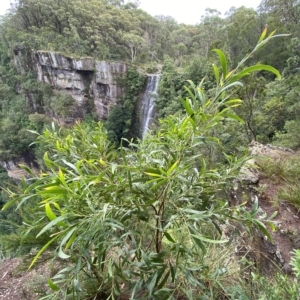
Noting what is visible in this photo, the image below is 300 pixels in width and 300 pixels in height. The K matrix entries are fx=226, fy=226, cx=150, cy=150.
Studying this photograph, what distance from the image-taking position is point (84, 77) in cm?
1596

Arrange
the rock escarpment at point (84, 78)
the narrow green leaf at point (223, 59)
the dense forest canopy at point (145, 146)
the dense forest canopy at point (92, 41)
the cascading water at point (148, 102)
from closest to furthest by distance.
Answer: the narrow green leaf at point (223, 59), the dense forest canopy at point (145, 146), the dense forest canopy at point (92, 41), the cascading water at point (148, 102), the rock escarpment at point (84, 78)

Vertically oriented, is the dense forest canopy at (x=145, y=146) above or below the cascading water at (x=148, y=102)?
above

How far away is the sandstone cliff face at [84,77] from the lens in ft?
49.1

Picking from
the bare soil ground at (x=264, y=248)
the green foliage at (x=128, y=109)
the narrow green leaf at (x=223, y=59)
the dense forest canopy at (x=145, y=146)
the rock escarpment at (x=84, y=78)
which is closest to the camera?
the narrow green leaf at (x=223, y=59)

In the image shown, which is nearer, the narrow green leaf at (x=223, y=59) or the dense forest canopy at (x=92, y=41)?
the narrow green leaf at (x=223, y=59)

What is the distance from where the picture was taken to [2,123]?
650 inches

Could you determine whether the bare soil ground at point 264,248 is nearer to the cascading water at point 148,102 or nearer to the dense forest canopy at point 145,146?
the dense forest canopy at point 145,146

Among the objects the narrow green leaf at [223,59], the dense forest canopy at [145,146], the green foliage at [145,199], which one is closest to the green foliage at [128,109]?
the dense forest canopy at [145,146]

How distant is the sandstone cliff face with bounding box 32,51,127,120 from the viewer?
15.0m

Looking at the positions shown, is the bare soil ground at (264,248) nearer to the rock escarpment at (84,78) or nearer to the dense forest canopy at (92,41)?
the dense forest canopy at (92,41)

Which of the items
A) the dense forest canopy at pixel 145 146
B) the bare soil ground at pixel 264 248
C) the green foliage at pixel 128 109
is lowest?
the green foliage at pixel 128 109

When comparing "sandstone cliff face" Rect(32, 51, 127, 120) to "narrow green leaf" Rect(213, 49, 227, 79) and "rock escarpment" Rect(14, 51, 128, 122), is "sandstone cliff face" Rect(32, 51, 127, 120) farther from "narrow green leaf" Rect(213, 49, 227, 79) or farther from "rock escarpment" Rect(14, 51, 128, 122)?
"narrow green leaf" Rect(213, 49, 227, 79)

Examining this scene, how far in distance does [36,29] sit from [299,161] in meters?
20.6

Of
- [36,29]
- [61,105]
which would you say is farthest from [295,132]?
[36,29]
